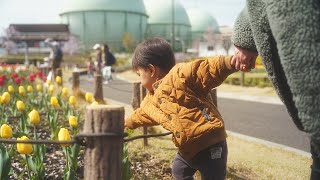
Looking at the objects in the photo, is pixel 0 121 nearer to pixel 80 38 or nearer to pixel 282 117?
pixel 282 117

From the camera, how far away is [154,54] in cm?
267

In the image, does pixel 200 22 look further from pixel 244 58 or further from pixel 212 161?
pixel 244 58

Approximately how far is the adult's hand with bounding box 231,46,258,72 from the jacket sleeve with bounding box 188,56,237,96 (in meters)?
0.18

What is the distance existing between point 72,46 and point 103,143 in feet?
185

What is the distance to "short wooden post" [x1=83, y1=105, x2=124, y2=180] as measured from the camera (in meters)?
1.90

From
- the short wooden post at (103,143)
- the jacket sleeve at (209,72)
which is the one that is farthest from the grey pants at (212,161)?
the short wooden post at (103,143)

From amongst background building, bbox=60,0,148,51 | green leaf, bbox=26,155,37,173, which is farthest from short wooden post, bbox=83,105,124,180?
background building, bbox=60,0,148,51

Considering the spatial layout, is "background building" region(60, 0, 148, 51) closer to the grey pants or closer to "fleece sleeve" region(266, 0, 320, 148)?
the grey pants

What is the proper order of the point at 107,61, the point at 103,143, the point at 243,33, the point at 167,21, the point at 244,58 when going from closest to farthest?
the point at 243,33 → the point at 244,58 → the point at 103,143 → the point at 107,61 → the point at 167,21

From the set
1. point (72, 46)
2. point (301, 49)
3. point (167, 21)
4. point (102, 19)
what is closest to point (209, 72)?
point (301, 49)

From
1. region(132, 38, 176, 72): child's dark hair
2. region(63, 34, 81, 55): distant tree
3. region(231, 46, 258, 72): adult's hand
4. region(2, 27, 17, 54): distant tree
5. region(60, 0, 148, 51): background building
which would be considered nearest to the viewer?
region(231, 46, 258, 72): adult's hand

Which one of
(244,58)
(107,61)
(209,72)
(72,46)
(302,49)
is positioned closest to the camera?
(302,49)

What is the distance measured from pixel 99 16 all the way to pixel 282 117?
5467 centimetres

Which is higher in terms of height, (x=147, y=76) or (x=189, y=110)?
(x=147, y=76)
